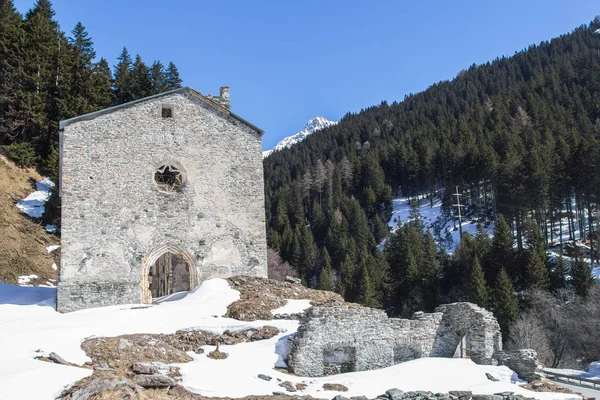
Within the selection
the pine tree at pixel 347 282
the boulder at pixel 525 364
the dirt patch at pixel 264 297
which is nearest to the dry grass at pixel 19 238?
the dirt patch at pixel 264 297

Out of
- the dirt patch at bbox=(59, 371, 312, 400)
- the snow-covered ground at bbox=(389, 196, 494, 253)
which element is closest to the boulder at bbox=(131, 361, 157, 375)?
the dirt patch at bbox=(59, 371, 312, 400)

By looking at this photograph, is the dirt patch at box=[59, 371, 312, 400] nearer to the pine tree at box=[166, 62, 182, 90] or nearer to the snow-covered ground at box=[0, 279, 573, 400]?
the snow-covered ground at box=[0, 279, 573, 400]

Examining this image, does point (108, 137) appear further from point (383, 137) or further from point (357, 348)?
point (383, 137)

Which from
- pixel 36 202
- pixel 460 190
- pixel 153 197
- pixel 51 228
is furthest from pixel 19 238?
pixel 460 190

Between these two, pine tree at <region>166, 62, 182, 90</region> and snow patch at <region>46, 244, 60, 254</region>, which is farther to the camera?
pine tree at <region>166, 62, 182, 90</region>

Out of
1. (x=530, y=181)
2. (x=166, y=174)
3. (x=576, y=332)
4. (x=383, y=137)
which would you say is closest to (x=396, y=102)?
(x=383, y=137)

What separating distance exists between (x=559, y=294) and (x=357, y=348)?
30.1 meters

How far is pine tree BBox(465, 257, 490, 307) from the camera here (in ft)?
129

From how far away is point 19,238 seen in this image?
2950 cm

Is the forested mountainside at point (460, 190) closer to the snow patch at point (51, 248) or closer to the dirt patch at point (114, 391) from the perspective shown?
the snow patch at point (51, 248)

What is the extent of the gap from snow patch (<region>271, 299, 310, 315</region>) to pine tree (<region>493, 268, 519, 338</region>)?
78.3ft

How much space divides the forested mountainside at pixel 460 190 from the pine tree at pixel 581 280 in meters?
0.08

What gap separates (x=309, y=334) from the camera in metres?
13.8

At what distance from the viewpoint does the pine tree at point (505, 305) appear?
1452 inches
